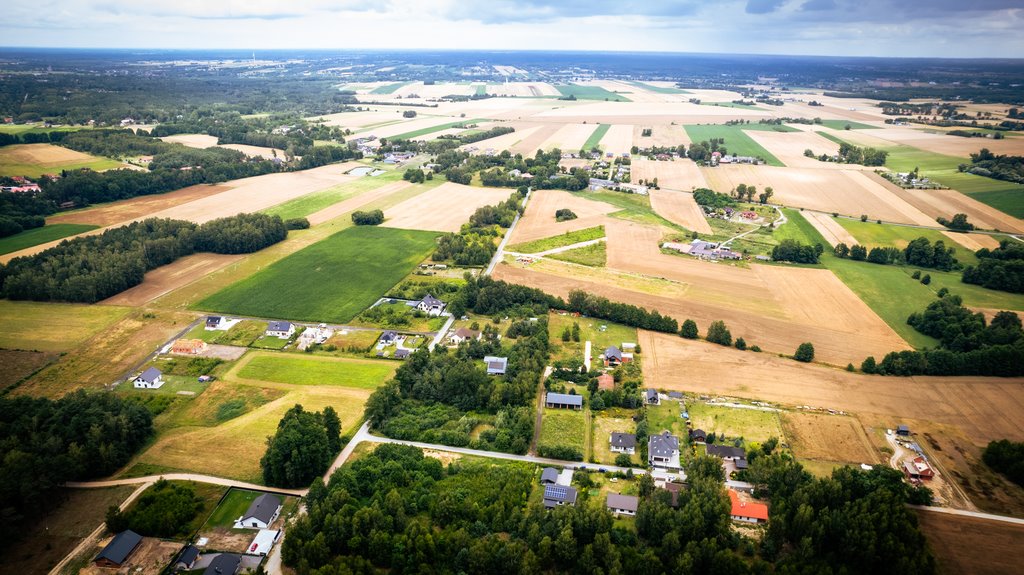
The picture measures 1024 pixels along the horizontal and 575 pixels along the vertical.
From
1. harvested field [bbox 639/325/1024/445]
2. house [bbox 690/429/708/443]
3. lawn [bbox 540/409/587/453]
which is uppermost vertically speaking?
harvested field [bbox 639/325/1024/445]

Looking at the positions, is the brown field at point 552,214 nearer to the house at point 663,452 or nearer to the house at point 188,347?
the house at point 188,347

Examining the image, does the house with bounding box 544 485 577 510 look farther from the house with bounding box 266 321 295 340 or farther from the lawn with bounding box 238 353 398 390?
the house with bounding box 266 321 295 340

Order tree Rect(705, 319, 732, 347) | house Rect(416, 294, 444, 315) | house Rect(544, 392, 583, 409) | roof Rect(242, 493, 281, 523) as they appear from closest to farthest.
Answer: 1. roof Rect(242, 493, 281, 523)
2. house Rect(544, 392, 583, 409)
3. tree Rect(705, 319, 732, 347)
4. house Rect(416, 294, 444, 315)

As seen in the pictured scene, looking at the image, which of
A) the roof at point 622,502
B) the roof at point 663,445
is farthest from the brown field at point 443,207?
the roof at point 622,502

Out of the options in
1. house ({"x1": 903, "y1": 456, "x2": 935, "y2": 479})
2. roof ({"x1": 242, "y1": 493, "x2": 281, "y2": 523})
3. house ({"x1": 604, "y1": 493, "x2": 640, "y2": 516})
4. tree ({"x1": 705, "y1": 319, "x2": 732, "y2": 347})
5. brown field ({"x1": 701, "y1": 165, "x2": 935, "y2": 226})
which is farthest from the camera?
brown field ({"x1": 701, "y1": 165, "x2": 935, "y2": 226})

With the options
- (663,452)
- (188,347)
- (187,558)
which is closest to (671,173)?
(663,452)

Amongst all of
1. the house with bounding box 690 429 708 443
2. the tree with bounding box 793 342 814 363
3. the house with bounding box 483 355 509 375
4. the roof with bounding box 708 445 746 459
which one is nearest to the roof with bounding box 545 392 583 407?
the house with bounding box 483 355 509 375

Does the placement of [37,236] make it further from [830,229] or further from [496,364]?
[830,229]
